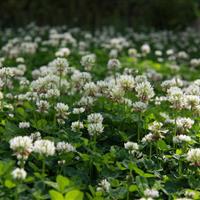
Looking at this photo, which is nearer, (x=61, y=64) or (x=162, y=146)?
(x=162, y=146)

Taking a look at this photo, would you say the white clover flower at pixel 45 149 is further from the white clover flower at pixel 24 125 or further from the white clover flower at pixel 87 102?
the white clover flower at pixel 87 102

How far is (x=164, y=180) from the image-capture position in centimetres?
296

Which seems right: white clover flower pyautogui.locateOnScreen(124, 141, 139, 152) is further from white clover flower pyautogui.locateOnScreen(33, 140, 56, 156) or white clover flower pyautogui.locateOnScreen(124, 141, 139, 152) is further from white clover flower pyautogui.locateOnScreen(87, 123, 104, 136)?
white clover flower pyautogui.locateOnScreen(33, 140, 56, 156)

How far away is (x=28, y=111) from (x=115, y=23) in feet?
26.3

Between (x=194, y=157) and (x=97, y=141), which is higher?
(x=194, y=157)

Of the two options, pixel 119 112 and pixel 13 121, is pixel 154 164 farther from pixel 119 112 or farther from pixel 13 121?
pixel 13 121

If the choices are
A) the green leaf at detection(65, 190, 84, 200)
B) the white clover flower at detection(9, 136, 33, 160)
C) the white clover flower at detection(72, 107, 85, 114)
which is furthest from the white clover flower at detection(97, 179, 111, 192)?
the white clover flower at detection(72, 107, 85, 114)

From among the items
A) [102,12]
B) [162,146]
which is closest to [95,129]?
[162,146]

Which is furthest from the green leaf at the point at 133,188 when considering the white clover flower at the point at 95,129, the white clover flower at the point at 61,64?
the white clover flower at the point at 61,64

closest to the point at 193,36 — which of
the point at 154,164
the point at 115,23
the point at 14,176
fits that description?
the point at 115,23

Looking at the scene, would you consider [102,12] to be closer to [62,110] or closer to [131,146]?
[62,110]

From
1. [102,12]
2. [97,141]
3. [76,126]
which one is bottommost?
[102,12]

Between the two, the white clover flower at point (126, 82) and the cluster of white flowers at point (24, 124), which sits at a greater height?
the white clover flower at point (126, 82)

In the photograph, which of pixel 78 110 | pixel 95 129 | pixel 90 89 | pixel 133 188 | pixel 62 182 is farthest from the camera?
pixel 90 89
